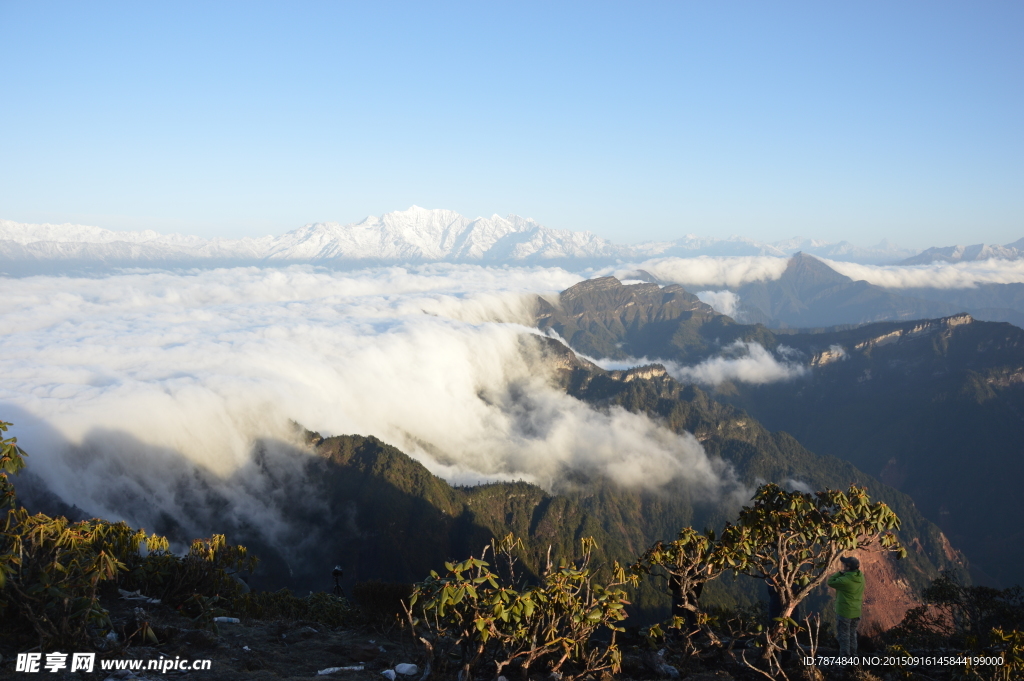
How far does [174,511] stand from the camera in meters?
145

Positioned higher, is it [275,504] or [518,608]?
[518,608]

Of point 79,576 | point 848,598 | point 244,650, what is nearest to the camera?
point 79,576

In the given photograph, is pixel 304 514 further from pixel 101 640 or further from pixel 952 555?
pixel 952 555

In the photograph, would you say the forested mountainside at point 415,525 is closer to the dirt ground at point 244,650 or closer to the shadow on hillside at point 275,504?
the shadow on hillside at point 275,504

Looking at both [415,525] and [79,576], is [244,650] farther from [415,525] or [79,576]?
[415,525]

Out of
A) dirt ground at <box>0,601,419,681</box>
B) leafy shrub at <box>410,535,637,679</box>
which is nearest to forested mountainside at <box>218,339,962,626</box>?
dirt ground at <box>0,601,419,681</box>

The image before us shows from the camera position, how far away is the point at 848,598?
49.7 feet

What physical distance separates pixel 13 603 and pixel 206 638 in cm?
512

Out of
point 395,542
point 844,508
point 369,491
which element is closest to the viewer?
point 844,508

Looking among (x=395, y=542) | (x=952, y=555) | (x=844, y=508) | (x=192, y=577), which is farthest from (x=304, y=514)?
(x=952, y=555)

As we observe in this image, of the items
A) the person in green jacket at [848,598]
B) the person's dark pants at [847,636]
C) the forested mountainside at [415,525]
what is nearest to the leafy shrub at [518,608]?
the person in green jacket at [848,598]

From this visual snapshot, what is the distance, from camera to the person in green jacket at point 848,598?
15.1 m

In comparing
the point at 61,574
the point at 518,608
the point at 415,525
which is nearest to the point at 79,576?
the point at 61,574

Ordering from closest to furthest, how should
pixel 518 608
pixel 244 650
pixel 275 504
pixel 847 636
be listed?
pixel 518 608, pixel 847 636, pixel 244 650, pixel 275 504
